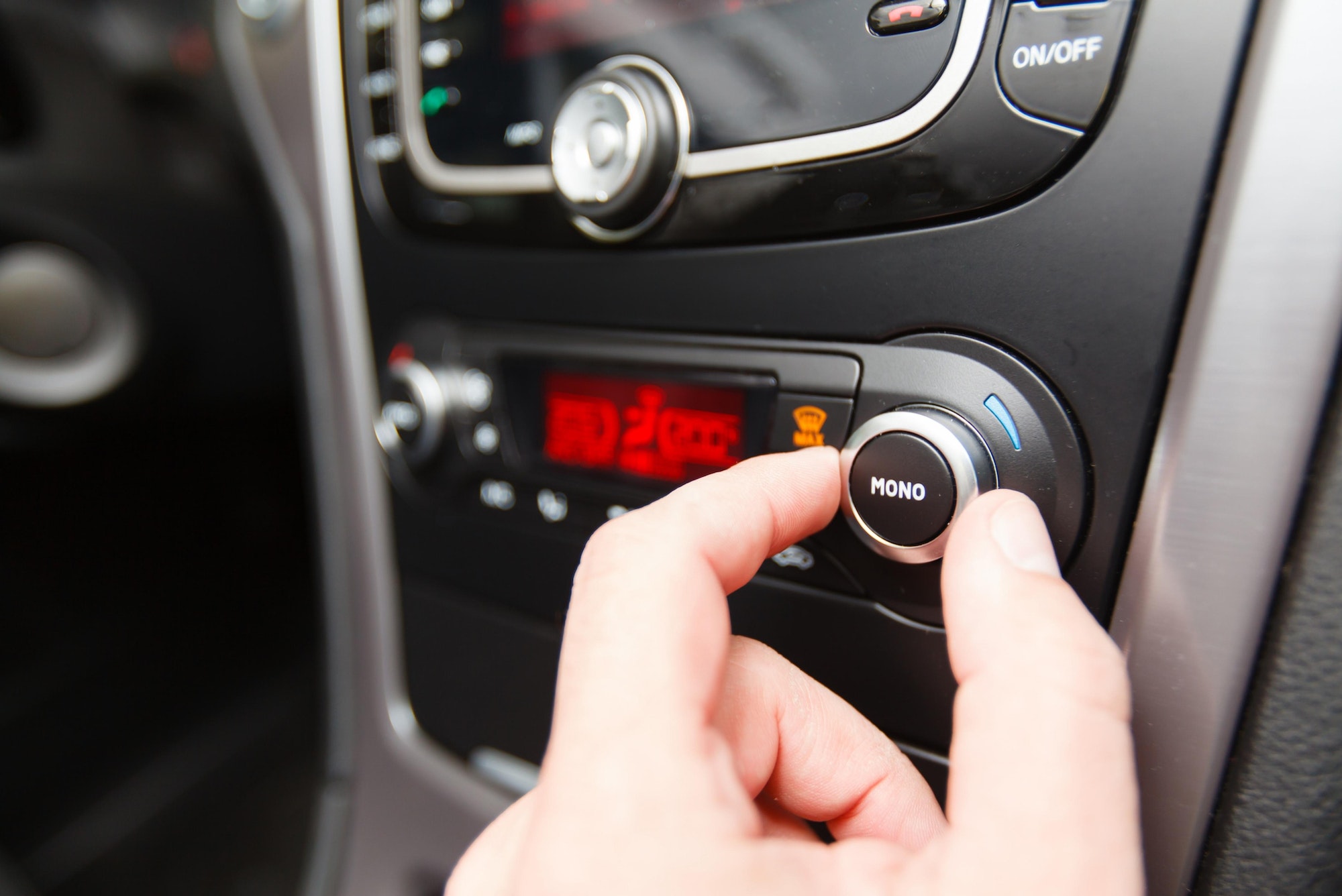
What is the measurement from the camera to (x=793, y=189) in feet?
1.14

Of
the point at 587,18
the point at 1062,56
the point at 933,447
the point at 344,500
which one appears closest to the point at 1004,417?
the point at 933,447

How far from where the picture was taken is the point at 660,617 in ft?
0.78

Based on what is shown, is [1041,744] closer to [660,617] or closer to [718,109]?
[660,617]

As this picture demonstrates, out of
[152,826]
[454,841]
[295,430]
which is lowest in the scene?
[152,826]

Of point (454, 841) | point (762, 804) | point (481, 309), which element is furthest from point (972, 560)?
point (454, 841)

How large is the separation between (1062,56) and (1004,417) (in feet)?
0.46

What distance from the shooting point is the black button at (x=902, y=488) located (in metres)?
0.31

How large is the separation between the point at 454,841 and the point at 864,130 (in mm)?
572

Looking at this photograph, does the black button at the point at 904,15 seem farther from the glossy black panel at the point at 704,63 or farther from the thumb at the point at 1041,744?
the thumb at the point at 1041,744

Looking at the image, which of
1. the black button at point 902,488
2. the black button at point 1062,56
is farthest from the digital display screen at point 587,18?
the black button at point 902,488

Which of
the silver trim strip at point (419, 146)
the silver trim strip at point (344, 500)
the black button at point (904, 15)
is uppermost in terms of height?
the black button at point (904, 15)

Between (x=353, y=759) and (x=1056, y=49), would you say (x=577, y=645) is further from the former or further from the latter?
(x=353, y=759)

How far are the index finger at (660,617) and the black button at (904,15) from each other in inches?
7.6

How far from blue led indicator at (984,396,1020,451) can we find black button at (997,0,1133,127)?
0.36 feet
